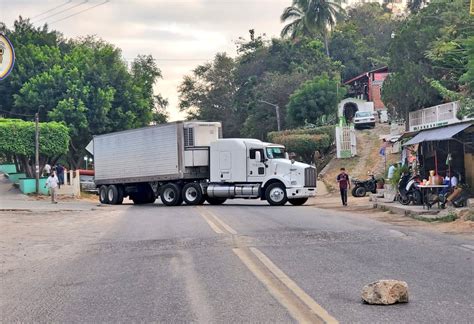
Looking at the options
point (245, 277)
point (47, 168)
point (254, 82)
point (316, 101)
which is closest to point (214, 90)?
point (254, 82)

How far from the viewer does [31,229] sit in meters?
20.7

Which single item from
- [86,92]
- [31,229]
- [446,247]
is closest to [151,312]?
[446,247]

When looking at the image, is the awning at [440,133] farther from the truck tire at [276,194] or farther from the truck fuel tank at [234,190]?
the truck fuel tank at [234,190]

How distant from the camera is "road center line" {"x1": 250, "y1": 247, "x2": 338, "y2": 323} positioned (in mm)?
6918

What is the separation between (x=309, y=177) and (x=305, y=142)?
19528 millimetres

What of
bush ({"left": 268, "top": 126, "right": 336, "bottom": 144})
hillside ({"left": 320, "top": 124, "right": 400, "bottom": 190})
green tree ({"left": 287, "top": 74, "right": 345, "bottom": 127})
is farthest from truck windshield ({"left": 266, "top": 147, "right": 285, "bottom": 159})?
green tree ({"left": 287, "top": 74, "right": 345, "bottom": 127})

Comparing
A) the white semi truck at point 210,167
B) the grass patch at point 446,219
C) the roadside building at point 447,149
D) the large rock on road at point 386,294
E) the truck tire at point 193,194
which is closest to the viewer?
the large rock on road at point 386,294

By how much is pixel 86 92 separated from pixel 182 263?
160ft

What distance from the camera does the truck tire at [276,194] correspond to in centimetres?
3075

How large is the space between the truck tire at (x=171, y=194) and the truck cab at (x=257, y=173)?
5.28ft

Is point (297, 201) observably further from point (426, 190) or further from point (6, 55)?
point (6, 55)

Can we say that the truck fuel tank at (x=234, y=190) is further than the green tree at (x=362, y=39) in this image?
No

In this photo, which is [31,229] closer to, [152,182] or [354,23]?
[152,182]

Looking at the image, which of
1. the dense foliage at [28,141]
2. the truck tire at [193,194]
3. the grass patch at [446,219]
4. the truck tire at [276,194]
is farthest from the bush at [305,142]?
the grass patch at [446,219]
